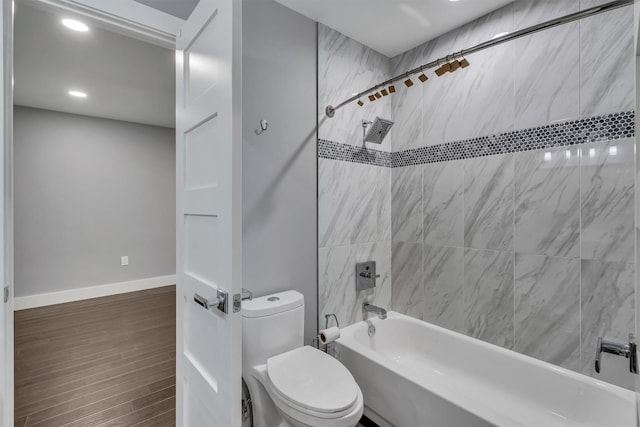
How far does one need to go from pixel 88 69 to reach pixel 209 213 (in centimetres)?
262

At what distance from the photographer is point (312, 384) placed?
1408mm

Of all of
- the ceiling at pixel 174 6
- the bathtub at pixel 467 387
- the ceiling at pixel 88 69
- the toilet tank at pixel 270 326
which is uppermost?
the ceiling at pixel 88 69

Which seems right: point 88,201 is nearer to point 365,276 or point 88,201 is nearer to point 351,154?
point 351,154

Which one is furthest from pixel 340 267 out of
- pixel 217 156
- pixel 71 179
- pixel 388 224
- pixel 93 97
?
pixel 71 179

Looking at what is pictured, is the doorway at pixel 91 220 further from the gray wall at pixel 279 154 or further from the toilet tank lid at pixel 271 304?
the toilet tank lid at pixel 271 304

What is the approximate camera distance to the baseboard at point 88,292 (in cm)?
358

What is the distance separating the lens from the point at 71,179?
388 centimetres

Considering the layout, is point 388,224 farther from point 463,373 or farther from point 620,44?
point 620,44

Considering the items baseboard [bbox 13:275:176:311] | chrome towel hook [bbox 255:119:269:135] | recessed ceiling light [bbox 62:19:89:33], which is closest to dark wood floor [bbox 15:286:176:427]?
baseboard [bbox 13:275:176:311]

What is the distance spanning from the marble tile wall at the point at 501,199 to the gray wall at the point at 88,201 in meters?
3.59

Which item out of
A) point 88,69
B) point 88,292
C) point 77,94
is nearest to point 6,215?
point 88,69

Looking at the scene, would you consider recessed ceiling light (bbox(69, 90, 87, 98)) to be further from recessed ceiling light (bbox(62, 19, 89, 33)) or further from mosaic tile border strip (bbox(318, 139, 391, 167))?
mosaic tile border strip (bbox(318, 139, 391, 167))

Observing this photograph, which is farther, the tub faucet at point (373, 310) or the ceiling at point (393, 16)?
the tub faucet at point (373, 310)

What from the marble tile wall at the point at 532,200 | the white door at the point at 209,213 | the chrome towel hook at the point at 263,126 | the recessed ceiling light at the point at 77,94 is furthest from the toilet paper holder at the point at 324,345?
the recessed ceiling light at the point at 77,94
